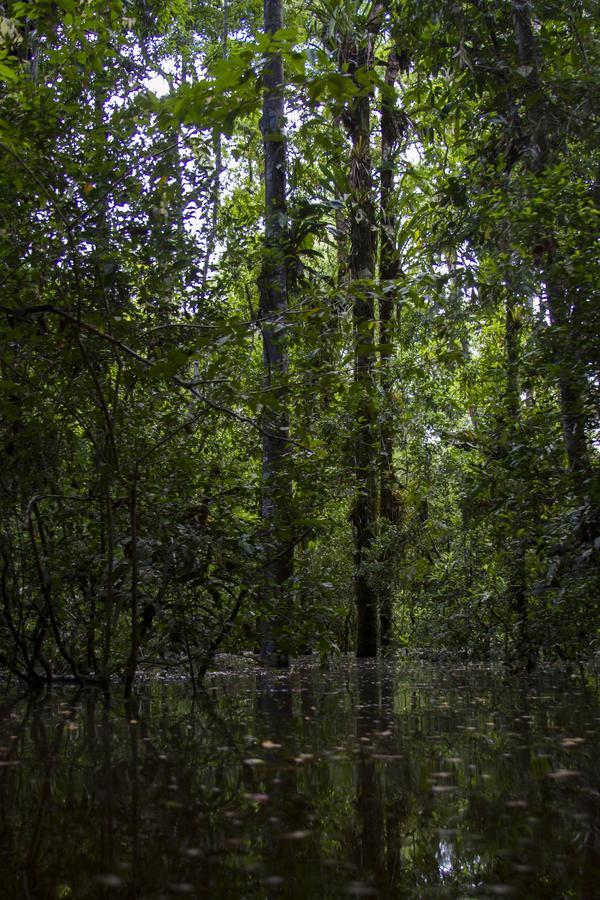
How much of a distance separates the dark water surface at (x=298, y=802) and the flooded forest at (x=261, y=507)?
0.05 feet

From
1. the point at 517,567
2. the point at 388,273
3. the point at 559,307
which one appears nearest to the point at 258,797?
the point at 559,307

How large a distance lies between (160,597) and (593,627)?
4.08 m

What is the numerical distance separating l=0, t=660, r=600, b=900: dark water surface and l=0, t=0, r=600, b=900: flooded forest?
16 mm

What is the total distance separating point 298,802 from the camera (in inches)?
99.7

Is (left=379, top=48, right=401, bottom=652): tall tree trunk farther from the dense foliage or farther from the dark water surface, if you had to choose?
the dark water surface

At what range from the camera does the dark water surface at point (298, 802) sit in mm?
1850

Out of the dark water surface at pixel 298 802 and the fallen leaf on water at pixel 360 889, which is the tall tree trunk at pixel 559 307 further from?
the fallen leaf on water at pixel 360 889

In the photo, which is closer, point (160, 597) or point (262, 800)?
point (262, 800)

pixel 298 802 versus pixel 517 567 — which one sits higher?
pixel 517 567

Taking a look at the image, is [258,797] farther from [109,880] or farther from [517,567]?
[517,567]

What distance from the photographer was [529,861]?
6.43ft

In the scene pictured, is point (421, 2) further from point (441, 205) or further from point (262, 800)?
point (262, 800)

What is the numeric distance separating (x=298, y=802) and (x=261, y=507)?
4350mm

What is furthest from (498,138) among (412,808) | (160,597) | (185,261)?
(412,808)
